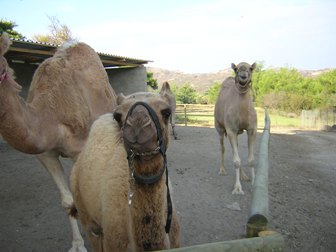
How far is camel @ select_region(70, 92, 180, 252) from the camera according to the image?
178cm

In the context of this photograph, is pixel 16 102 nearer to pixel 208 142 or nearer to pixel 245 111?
pixel 245 111

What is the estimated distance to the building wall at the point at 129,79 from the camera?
13.7 metres

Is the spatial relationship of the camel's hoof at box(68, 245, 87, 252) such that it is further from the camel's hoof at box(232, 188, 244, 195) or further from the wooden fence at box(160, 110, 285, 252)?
the camel's hoof at box(232, 188, 244, 195)

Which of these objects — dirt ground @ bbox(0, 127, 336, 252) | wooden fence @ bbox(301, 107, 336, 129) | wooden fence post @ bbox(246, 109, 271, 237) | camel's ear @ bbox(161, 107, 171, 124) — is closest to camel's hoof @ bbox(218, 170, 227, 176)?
dirt ground @ bbox(0, 127, 336, 252)

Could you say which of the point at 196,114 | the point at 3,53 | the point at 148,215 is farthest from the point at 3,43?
the point at 196,114

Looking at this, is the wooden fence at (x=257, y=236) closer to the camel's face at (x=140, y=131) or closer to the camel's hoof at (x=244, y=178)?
the camel's face at (x=140, y=131)

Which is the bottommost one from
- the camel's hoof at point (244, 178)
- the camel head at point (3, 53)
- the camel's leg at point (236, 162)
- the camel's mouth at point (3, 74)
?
the camel's hoof at point (244, 178)

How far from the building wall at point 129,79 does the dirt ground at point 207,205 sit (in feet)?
18.7

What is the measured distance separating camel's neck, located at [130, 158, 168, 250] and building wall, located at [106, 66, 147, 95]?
458 inches

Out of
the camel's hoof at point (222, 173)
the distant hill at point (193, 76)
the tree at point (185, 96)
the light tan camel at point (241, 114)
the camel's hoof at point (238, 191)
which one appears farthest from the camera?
the distant hill at point (193, 76)

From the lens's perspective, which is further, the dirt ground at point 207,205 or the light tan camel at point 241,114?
the light tan camel at point 241,114

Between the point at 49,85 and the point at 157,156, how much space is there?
8.41 ft

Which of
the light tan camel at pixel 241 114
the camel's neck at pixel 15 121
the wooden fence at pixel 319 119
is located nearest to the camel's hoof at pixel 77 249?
the camel's neck at pixel 15 121

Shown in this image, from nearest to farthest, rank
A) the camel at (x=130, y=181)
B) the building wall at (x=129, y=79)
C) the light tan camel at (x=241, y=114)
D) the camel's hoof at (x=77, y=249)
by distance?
the camel at (x=130, y=181) < the camel's hoof at (x=77, y=249) < the light tan camel at (x=241, y=114) < the building wall at (x=129, y=79)
